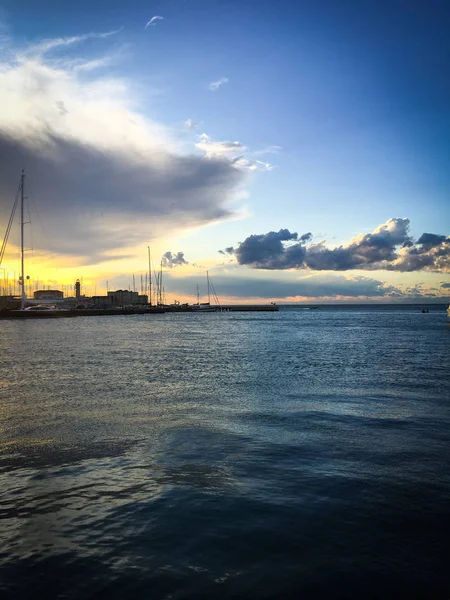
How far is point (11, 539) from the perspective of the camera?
802 centimetres

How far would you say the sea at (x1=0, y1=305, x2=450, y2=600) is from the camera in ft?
23.1

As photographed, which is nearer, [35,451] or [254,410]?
[35,451]

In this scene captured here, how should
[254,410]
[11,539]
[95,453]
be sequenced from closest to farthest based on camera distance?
[11,539] → [95,453] → [254,410]

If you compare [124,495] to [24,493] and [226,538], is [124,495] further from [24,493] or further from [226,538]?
[226,538]

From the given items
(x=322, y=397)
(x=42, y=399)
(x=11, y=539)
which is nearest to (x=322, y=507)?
(x=11, y=539)

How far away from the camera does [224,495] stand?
33.0ft

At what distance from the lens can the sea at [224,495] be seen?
7.05 m

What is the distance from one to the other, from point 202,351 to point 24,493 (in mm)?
37297

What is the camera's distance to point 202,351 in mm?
47281

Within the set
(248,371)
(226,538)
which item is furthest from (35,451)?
(248,371)

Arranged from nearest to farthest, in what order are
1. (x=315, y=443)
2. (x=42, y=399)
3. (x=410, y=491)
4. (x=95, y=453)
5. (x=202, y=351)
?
(x=410, y=491), (x=95, y=453), (x=315, y=443), (x=42, y=399), (x=202, y=351)

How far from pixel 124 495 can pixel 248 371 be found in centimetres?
2193

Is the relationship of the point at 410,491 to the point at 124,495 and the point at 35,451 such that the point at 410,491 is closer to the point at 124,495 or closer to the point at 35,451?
the point at 124,495

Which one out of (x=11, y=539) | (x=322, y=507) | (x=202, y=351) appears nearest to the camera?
(x=11, y=539)
